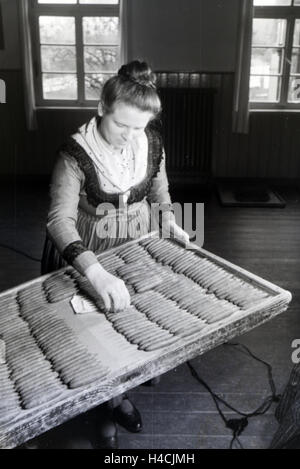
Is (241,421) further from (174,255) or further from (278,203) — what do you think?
(278,203)

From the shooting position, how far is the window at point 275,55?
6.27 meters

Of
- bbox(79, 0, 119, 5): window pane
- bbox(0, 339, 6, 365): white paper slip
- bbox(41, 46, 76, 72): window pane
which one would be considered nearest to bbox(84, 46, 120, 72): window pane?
bbox(41, 46, 76, 72): window pane

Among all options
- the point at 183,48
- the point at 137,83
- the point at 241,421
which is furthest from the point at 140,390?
the point at 183,48

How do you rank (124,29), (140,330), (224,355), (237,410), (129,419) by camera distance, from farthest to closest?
(124,29) < (224,355) < (237,410) < (129,419) < (140,330)

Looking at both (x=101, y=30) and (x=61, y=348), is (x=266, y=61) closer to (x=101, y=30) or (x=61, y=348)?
(x=101, y=30)

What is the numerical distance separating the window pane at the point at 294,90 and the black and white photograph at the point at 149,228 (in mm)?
19

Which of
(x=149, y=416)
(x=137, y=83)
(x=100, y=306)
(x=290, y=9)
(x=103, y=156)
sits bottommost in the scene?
(x=149, y=416)

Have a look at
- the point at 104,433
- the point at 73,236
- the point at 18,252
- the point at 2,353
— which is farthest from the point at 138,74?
the point at 18,252

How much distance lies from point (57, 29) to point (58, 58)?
1.16 ft

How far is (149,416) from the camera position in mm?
2627

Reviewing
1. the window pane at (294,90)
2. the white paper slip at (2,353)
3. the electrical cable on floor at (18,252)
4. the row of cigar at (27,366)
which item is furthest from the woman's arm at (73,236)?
the window pane at (294,90)

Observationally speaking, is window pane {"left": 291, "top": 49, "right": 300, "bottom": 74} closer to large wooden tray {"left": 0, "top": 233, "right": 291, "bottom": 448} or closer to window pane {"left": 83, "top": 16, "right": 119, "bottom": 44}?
window pane {"left": 83, "top": 16, "right": 119, "bottom": 44}

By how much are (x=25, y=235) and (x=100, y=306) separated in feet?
11.7

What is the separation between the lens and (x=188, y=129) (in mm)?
6633
